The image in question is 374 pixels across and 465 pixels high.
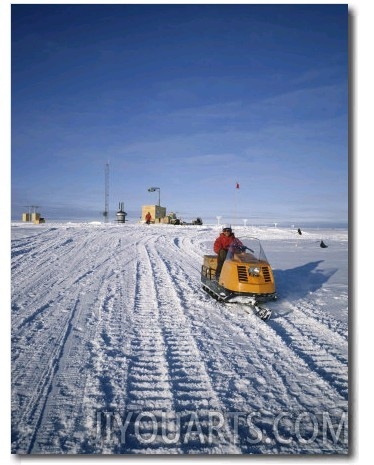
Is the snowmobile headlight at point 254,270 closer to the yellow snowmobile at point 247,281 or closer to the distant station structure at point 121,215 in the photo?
the yellow snowmobile at point 247,281

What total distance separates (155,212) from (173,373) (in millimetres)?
34454

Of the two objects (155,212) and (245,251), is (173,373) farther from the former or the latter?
(155,212)

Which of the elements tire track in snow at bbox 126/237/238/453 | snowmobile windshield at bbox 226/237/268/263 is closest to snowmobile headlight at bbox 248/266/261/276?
snowmobile windshield at bbox 226/237/268/263

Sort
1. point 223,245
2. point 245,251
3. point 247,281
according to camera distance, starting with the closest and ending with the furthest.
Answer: point 247,281 < point 245,251 < point 223,245

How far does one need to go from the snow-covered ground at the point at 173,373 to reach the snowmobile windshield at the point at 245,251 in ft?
3.26

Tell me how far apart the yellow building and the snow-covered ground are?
98.5ft

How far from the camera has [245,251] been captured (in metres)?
5.85

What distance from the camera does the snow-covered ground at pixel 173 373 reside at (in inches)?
99.5

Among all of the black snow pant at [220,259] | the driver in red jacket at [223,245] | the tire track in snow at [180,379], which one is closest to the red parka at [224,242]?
the driver in red jacket at [223,245]

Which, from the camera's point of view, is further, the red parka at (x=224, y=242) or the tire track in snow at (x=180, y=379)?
the red parka at (x=224, y=242)

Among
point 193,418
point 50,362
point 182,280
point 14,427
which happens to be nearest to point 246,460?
point 193,418

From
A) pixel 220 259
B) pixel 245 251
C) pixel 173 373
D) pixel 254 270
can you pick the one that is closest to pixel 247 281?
pixel 254 270
